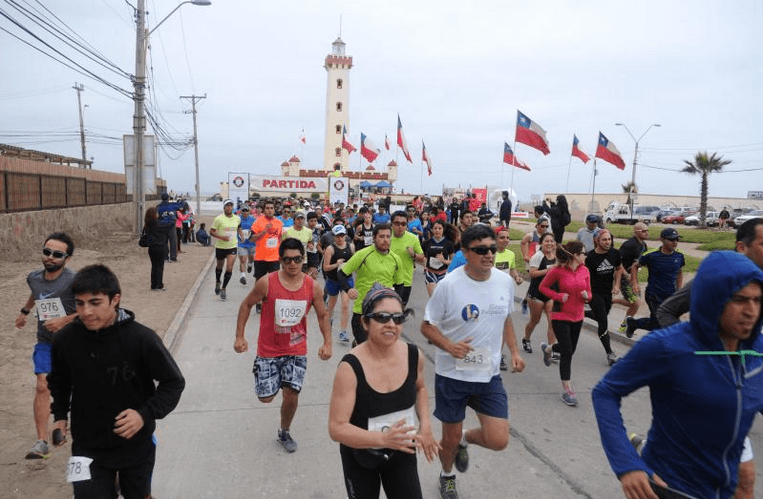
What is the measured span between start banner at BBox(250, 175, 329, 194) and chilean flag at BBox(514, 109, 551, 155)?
27669mm

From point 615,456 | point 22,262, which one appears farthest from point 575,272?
point 22,262

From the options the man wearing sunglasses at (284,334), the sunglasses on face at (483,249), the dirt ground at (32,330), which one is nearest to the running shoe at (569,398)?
the man wearing sunglasses at (284,334)

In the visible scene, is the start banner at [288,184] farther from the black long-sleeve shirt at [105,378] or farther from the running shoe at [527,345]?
the black long-sleeve shirt at [105,378]

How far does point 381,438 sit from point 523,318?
848 cm

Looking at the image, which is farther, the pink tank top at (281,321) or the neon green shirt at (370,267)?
the neon green shirt at (370,267)

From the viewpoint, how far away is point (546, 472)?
14.6 feet

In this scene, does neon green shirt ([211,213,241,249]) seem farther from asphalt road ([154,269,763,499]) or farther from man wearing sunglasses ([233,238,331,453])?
man wearing sunglasses ([233,238,331,453])

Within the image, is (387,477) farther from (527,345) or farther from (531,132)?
(531,132)

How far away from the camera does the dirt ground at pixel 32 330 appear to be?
13.8 ft

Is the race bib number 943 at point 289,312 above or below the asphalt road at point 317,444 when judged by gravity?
above

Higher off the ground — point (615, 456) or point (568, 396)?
point (615, 456)

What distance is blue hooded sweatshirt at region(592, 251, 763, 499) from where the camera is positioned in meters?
2.14

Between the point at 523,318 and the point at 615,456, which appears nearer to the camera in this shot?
the point at 615,456

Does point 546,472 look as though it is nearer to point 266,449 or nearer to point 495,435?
point 495,435
